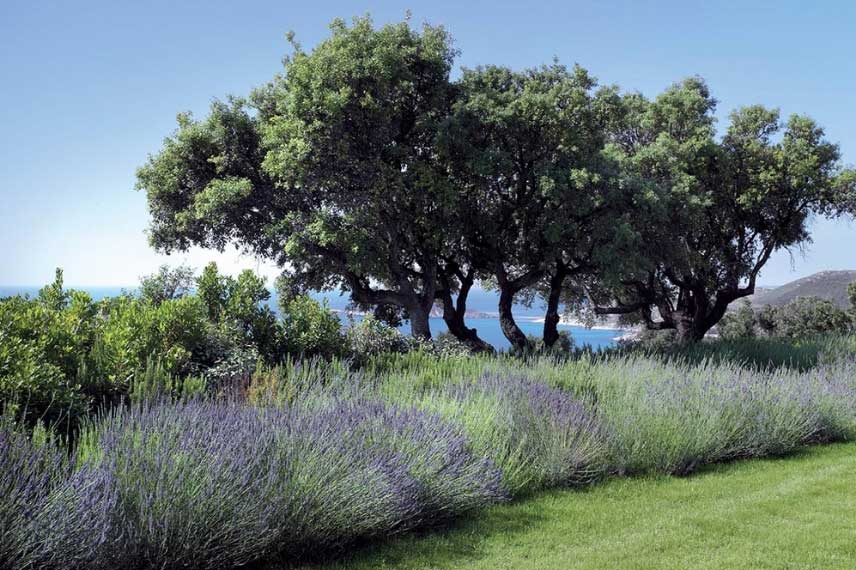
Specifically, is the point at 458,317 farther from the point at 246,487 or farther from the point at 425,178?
the point at 246,487

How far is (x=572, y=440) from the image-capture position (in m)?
6.04

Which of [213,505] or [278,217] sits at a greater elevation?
[278,217]

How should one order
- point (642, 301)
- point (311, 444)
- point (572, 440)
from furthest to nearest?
point (642, 301) → point (572, 440) → point (311, 444)

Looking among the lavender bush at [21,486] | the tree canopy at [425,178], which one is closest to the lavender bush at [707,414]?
the lavender bush at [21,486]

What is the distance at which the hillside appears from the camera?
42.8 meters

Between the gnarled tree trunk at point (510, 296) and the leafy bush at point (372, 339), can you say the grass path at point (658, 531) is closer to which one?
the leafy bush at point (372, 339)

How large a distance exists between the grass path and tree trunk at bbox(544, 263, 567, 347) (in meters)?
14.5


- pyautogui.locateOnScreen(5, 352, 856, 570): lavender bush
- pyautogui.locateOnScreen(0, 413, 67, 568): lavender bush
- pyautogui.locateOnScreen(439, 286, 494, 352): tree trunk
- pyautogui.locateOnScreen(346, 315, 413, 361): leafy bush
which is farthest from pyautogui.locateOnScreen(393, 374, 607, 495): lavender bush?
pyautogui.locateOnScreen(439, 286, 494, 352): tree trunk

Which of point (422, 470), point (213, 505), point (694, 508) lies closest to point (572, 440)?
point (694, 508)

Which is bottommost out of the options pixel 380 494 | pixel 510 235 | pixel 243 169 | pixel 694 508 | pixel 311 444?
pixel 694 508

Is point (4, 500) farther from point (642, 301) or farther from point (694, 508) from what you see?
point (642, 301)

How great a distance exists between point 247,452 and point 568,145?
1520 cm

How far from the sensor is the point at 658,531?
479cm

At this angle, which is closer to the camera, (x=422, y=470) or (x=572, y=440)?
(x=422, y=470)
